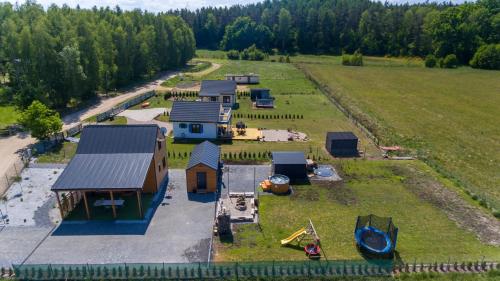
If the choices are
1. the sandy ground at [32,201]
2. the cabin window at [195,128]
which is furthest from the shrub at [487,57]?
the sandy ground at [32,201]

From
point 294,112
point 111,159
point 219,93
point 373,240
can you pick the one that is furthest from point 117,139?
point 294,112

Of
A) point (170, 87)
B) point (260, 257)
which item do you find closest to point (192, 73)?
point (170, 87)

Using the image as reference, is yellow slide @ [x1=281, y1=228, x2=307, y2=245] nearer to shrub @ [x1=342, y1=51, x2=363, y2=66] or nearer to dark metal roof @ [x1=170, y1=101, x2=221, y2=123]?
→ dark metal roof @ [x1=170, y1=101, x2=221, y2=123]

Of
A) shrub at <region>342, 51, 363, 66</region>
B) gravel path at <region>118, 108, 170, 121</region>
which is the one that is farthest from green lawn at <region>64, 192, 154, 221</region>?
shrub at <region>342, 51, 363, 66</region>

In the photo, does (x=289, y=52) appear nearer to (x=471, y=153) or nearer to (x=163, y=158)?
(x=471, y=153)

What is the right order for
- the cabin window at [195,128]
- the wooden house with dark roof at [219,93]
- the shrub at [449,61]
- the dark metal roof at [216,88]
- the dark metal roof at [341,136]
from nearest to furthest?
1. the dark metal roof at [341,136]
2. the cabin window at [195,128]
3. the wooden house with dark roof at [219,93]
4. the dark metal roof at [216,88]
5. the shrub at [449,61]

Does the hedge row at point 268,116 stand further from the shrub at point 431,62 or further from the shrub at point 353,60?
the shrub at point 431,62
